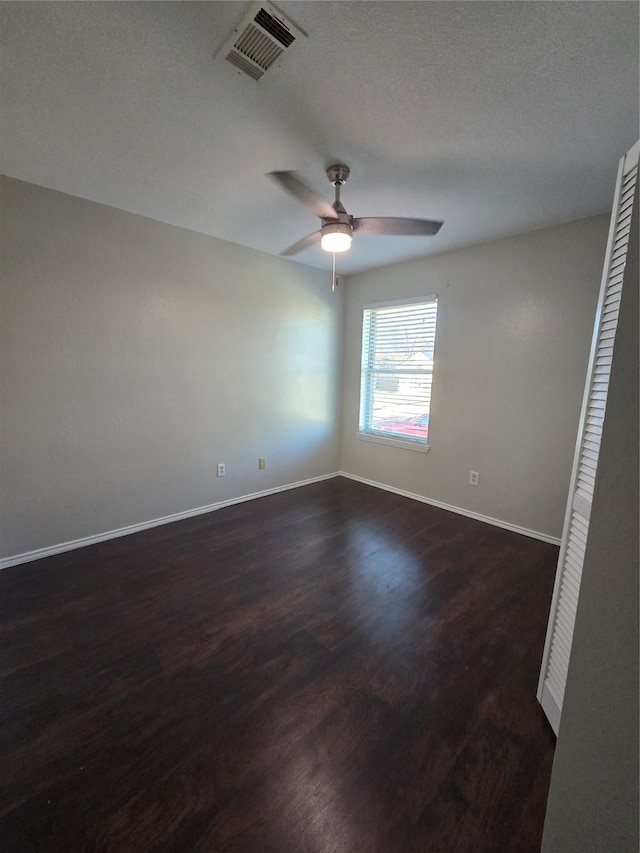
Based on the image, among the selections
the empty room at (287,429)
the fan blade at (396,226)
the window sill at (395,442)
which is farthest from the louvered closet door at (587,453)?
the window sill at (395,442)

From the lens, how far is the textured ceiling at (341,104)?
1124 mm

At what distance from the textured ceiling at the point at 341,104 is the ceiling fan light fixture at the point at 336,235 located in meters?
0.34

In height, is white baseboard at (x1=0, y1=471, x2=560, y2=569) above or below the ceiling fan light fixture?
below

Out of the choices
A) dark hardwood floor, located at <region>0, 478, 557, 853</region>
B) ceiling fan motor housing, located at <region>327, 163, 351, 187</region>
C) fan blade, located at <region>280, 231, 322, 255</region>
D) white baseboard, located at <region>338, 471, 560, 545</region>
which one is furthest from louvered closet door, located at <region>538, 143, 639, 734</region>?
white baseboard, located at <region>338, 471, 560, 545</region>

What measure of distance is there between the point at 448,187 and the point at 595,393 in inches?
64.0

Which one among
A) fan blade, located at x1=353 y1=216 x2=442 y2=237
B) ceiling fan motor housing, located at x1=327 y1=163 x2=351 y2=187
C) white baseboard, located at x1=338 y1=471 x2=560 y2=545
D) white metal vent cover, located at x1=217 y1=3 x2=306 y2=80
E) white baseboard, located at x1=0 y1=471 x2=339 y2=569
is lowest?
white baseboard, located at x1=0 y1=471 x2=339 y2=569

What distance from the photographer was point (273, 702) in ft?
4.63

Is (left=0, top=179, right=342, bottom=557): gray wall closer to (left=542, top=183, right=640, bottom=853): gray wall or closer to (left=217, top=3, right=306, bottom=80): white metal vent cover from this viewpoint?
(left=217, top=3, right=306, bottom=80): white metal vent cover

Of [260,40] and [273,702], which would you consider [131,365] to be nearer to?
[260,40]

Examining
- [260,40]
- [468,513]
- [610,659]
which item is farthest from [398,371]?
[610,659]

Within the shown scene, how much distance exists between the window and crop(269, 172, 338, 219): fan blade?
6.22 feet

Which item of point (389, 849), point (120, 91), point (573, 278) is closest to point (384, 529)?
point (389, 849)

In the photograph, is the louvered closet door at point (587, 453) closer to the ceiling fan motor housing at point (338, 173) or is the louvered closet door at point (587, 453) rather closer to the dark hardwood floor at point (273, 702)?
the dark hardwood floor at point (273, 702)

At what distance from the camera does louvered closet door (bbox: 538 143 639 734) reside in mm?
1059
